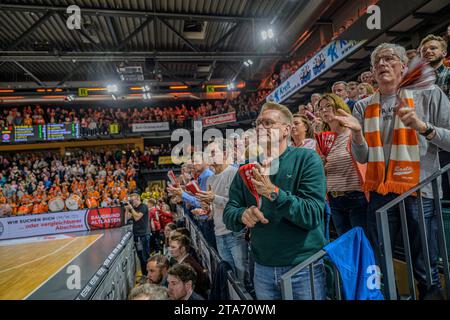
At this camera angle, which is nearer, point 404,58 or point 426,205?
point 426,205

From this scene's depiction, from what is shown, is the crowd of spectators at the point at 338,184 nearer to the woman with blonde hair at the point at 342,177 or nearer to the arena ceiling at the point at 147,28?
the woman with blonde hair at the point at 342,177

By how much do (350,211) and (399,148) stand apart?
0.71 m

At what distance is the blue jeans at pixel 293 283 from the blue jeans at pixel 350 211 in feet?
2.83

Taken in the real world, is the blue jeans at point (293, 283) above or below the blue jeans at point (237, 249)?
above

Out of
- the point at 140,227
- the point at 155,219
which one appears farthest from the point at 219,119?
the point at 140,227

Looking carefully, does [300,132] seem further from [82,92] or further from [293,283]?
[82,92]

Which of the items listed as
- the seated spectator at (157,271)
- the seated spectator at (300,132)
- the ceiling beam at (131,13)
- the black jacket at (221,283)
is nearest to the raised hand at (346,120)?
the seated spectator at (300,132)

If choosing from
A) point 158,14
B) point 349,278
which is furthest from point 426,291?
point 158,14

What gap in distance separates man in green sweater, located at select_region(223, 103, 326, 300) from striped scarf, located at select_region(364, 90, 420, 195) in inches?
24.8

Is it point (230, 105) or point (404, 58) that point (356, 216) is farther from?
point (230, 105)

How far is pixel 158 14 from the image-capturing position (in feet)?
30.3

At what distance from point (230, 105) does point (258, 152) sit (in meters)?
16.6

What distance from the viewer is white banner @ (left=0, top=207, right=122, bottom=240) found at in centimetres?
875

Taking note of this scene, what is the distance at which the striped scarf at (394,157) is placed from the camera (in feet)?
6.23
